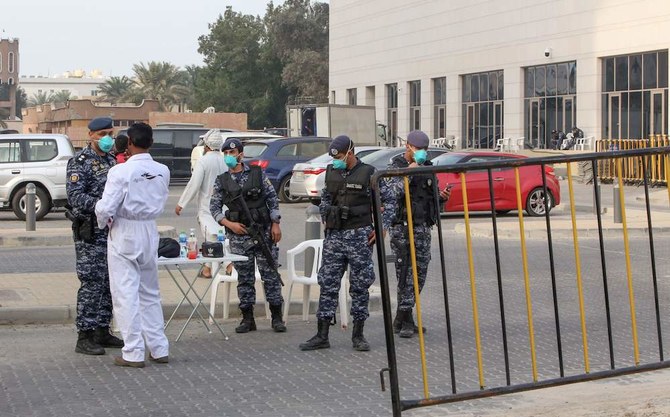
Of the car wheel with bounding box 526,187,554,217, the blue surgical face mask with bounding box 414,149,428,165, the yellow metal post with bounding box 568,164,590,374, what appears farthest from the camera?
the blue surgical face mask with bounding box 414,149,428,165

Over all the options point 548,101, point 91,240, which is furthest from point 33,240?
point 548,101

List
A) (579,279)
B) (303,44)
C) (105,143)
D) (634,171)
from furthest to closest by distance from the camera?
(303,44), (105,143), (634,171), (579,279)

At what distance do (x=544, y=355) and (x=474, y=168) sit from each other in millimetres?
1815

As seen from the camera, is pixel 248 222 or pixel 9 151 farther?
pixel 9 151

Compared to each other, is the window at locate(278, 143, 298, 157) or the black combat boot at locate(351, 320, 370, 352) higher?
the window at locate(278, 143, 298, 157)

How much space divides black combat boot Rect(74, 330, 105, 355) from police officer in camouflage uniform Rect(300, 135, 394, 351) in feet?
5.40

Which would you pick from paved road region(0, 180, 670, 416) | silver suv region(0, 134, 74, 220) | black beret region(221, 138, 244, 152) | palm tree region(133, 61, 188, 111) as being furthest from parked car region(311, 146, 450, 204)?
palm tree region(133, 61, 188, 111)

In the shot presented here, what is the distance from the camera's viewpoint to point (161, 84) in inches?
4550

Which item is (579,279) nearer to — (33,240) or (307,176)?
(33,240)

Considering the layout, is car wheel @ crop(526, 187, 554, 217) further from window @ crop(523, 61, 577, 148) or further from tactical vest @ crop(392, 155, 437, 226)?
window @ crop(523, 61, 577, 148)

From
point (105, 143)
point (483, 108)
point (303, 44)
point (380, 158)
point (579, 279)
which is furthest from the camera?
point (303, 44)

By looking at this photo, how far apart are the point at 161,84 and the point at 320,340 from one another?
108 meters

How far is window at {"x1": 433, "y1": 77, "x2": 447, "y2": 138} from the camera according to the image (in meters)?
64.4

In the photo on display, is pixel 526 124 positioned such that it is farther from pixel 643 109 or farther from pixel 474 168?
pixel 474 168
